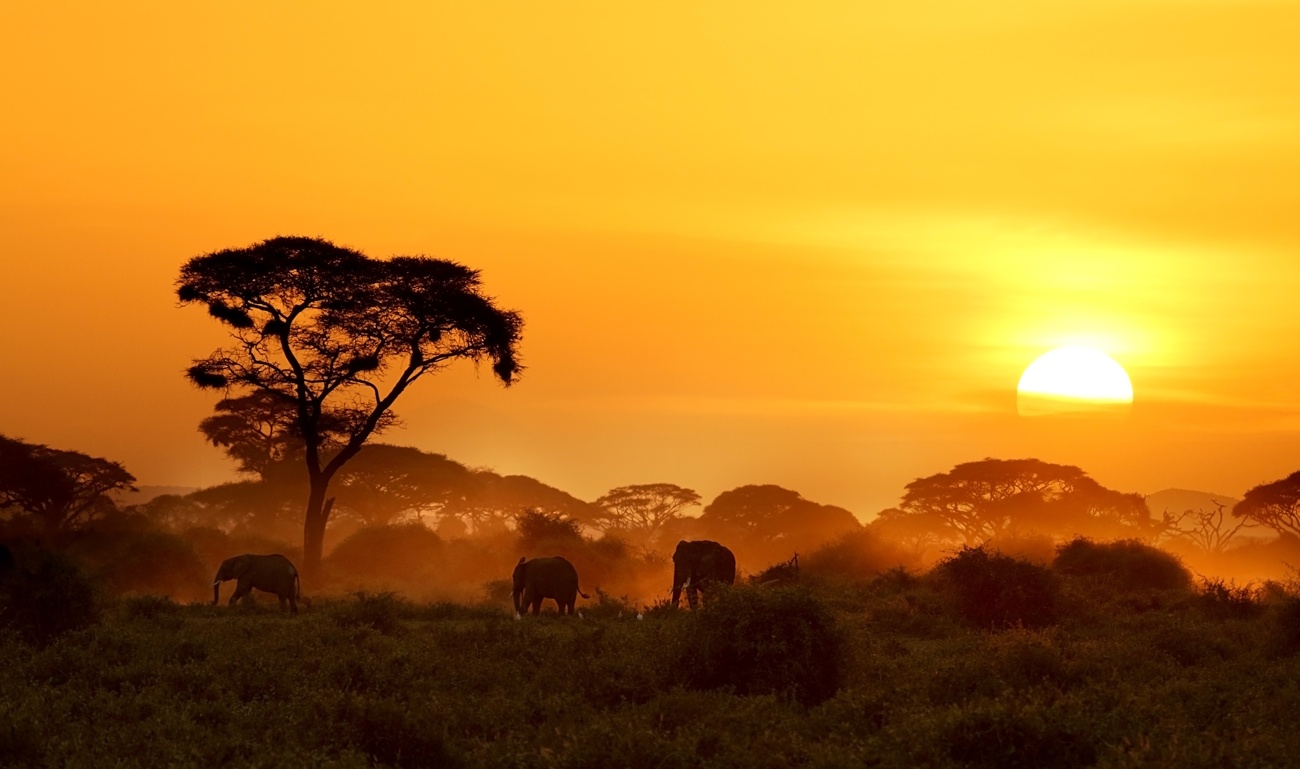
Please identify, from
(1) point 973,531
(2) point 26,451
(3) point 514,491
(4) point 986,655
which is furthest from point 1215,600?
(3) point 514,491

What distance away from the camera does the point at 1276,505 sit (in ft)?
210

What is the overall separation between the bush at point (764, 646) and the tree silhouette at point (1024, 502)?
5371cm

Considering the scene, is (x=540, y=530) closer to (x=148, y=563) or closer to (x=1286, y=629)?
(x=148, y=563)

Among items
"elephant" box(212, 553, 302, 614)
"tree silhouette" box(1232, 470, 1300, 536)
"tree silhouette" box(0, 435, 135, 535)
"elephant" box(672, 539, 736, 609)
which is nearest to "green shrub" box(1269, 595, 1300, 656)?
"elephant" box(672, 539, 736, 609)

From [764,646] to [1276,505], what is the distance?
2240 inches

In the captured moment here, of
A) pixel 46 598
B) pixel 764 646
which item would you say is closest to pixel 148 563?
pixel 46 598

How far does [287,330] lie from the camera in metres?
38.7

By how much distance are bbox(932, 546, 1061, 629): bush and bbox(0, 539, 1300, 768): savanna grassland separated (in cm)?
79

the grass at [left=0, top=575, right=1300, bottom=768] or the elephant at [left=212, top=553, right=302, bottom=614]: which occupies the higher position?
the elephant at [left=212, top=553, right=302, bottom=614]

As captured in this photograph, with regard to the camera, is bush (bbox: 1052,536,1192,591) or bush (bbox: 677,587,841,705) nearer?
bush (bbox: 677,587,841,705)

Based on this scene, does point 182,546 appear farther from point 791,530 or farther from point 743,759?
point 791,530

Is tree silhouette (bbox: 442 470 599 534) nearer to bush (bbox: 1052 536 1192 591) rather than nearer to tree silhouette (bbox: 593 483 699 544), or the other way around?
tree silhouette (bbox: 593 483 699 544)

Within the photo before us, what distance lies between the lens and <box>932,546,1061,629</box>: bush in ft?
83.8

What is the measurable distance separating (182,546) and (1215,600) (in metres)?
28.3
